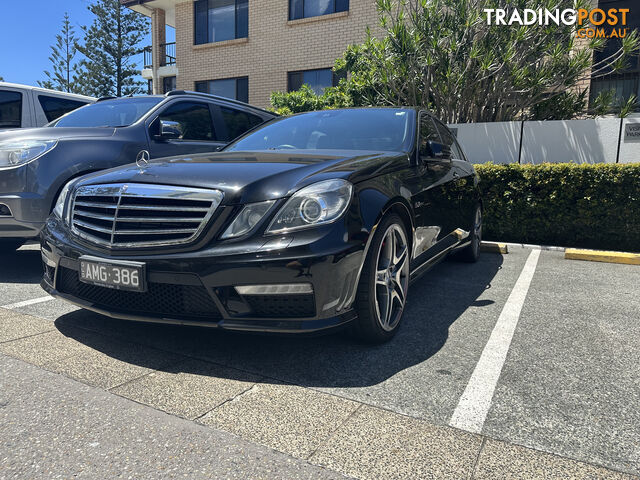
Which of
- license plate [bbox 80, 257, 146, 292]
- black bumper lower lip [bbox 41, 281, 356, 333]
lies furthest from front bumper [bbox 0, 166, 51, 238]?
black bumper lower lip [bbox 41, 281, 356, 333]

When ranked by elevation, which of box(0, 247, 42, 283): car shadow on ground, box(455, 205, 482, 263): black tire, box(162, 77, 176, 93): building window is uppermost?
box(162, 77, 176, 93): building window

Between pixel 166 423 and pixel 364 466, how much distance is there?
835 mm

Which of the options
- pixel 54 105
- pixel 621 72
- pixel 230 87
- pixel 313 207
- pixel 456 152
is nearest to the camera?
pixel 313 207

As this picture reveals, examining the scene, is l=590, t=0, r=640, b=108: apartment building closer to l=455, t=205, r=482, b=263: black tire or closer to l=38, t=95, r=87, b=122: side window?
l=455, t=205, r=482, b=263: black tire

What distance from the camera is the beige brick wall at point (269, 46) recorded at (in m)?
13.8

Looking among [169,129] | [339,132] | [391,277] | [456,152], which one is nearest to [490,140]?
[456,152]

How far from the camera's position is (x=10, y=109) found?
6.76 metres

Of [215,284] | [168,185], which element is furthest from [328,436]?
[168,185]

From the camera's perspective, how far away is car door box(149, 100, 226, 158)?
17.1ft

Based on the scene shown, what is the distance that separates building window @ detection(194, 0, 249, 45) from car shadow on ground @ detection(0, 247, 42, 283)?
12.0 m

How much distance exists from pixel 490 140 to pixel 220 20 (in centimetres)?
1145

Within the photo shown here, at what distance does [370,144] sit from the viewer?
12.4ft

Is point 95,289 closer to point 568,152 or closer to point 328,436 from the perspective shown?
point 328,436

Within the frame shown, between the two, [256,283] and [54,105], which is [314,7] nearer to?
[54,105]
